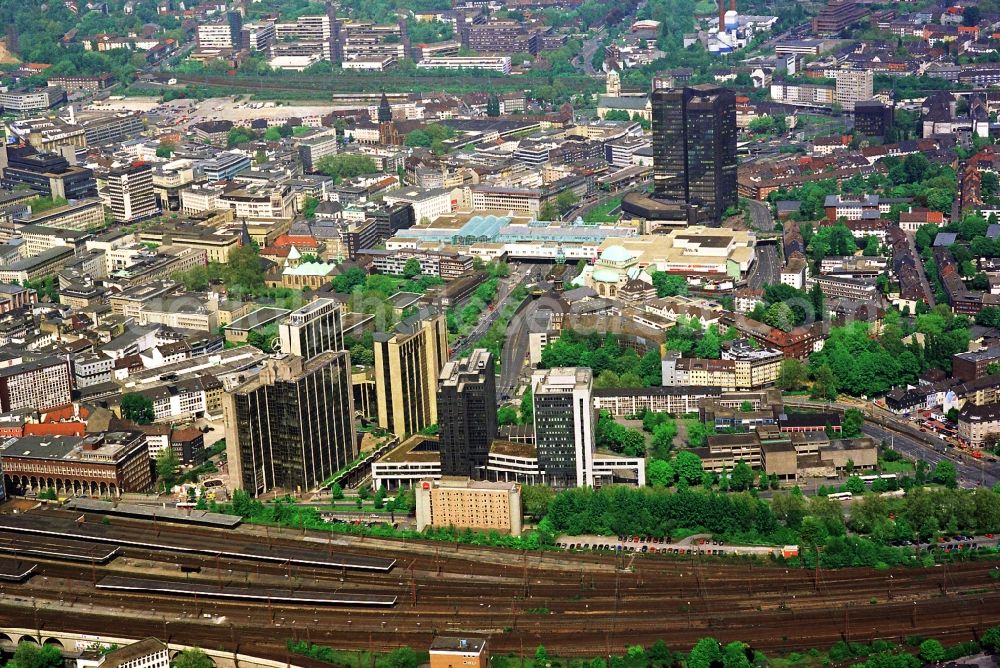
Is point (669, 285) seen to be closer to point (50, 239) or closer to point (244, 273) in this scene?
point (244, 273)

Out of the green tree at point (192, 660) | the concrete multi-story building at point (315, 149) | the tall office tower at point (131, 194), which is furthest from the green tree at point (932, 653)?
the concrete multi-story building at point (315, 149)

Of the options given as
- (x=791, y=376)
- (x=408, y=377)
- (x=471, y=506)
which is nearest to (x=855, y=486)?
(x=791, y=376)

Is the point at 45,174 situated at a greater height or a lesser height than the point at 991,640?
greater

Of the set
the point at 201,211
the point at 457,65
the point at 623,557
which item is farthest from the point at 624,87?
the point at 623,557

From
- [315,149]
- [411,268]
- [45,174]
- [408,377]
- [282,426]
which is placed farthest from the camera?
[315,149]

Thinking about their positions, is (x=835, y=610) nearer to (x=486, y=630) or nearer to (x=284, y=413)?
(x=486, y=630)

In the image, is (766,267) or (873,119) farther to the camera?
(873,119)

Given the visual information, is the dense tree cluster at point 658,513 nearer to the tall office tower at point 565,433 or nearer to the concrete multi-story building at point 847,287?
the tall office tower at point 565,433
